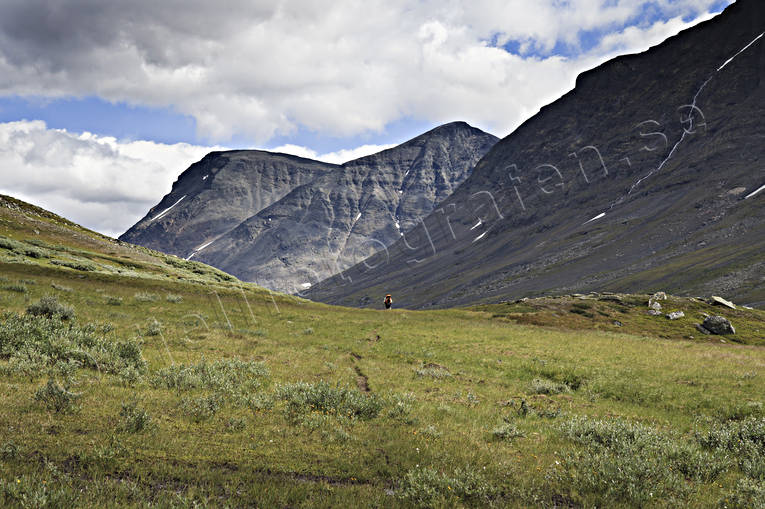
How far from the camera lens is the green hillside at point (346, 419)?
841cm

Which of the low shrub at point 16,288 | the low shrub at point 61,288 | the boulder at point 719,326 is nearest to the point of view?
the low shrub at point 16,288

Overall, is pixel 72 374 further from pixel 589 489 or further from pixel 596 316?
pixel 596 316

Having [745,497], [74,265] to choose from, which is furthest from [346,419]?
[74,265]

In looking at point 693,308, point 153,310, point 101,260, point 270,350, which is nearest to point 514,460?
point 270,350

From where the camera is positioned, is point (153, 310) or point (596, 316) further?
point (596, 316)

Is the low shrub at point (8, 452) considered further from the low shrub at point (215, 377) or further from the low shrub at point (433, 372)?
the low shrub at point (433, 372)

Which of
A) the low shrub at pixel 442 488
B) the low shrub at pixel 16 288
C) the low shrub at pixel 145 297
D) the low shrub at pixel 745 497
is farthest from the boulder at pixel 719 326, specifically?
the low shrub at pixel 16 288

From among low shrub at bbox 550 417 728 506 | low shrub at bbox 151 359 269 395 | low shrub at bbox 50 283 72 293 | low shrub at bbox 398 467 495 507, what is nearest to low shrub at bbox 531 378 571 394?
low shrub at bbox 550 417 728 506

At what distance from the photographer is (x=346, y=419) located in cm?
1250

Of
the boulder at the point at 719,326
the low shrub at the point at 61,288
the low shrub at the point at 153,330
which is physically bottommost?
the boulder at the point at 719,326

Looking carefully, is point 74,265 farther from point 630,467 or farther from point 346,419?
point 630,467

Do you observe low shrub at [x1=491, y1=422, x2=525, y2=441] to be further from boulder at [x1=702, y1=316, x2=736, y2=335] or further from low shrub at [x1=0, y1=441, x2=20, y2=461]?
boulder at [x1=702, y1=316, x2=736, y2=335]

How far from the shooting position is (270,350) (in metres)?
23.1

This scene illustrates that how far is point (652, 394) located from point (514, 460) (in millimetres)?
12312
